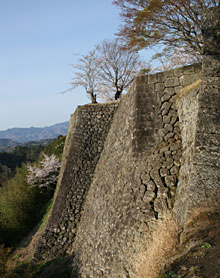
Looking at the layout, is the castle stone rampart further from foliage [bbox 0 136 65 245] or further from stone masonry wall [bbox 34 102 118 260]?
foliage [bbox 0 136 65 245]

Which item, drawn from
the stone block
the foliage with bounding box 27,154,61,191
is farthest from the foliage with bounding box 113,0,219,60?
the foliage with bounding box 27,154,61,191

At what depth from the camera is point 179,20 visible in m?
8.71

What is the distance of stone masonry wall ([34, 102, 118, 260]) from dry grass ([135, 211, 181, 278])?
571 centimetres

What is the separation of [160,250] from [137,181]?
7.24 feet

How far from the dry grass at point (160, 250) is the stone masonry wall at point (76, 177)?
5709 millimetres

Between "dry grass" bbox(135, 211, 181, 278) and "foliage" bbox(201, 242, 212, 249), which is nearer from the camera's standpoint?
"foliage" bbox(201, 242, 212, 249)

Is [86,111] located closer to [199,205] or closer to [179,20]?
[179,20]

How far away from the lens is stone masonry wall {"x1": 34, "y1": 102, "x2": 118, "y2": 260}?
940cm

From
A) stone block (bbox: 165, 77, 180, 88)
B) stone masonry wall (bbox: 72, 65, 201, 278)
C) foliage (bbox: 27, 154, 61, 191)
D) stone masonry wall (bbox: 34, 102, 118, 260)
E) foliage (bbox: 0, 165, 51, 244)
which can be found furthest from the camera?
foliage (bbox: 27, 154, 61, 191)

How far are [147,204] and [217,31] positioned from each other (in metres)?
4.01

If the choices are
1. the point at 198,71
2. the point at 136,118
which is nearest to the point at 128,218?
the point at 136,118

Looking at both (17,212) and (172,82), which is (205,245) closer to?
(172,82)

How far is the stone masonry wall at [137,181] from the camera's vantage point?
17.2 feet

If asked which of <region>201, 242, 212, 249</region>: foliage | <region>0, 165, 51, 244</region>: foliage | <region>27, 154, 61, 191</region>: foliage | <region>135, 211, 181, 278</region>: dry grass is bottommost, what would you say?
<region>0, 165, 51, 244</region>: foliage
